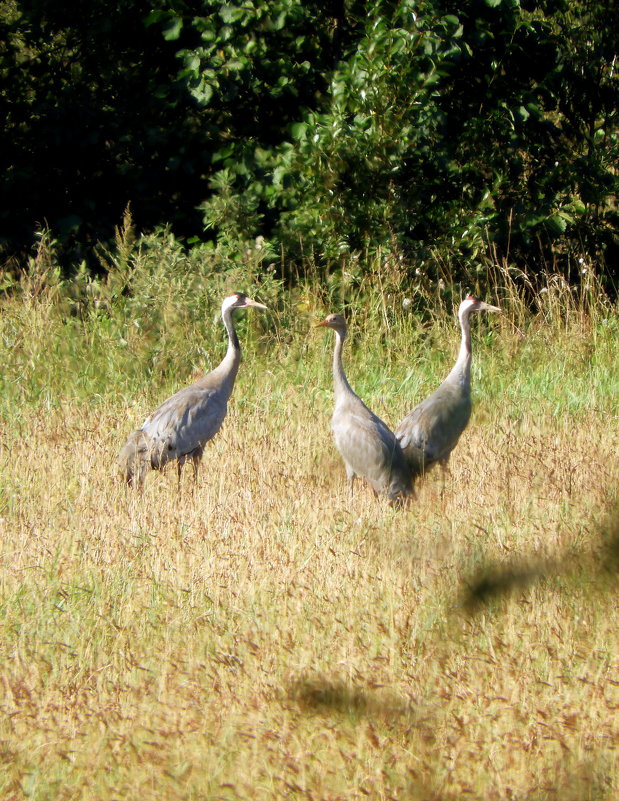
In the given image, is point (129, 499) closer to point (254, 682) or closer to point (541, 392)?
point (254, 682)

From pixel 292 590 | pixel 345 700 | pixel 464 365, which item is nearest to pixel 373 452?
pixel 464 365

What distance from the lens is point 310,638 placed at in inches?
165

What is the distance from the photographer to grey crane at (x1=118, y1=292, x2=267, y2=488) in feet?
21.2

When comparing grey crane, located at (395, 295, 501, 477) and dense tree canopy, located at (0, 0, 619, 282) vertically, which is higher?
dense tree canopy, located at (0, 0, 619, 282)

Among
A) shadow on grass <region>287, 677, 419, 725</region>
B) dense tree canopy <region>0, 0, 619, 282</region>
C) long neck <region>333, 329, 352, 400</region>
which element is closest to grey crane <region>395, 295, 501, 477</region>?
long neck <region>333, 329, 352, 400</region>

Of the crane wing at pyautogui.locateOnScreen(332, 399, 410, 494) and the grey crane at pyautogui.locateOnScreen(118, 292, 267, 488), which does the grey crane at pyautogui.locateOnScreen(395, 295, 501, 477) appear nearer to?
the crane wing at pyautogui.locateOnScreen(332, 399, 410, 494)

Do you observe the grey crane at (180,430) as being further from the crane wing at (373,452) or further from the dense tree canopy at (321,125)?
the dense tree canopy at (321,125)

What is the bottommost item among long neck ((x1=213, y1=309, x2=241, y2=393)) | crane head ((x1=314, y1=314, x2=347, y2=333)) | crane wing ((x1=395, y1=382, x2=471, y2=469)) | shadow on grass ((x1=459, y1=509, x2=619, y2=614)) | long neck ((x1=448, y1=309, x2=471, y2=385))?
crane wing ((x1=395, y1=382, x2=471, y2=469))


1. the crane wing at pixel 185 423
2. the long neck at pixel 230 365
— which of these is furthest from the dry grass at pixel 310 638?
the long neck at pixel 230 365

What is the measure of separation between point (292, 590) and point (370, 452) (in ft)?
5.60

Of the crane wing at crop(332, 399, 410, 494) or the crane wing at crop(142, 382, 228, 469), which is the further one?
the crane wing at crop(142, 382, 228, 469)

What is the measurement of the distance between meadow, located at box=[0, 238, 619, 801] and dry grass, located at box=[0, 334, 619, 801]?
0.4 inches

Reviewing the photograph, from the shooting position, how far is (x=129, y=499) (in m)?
6.04

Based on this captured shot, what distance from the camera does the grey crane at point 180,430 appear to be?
6.47 meters
